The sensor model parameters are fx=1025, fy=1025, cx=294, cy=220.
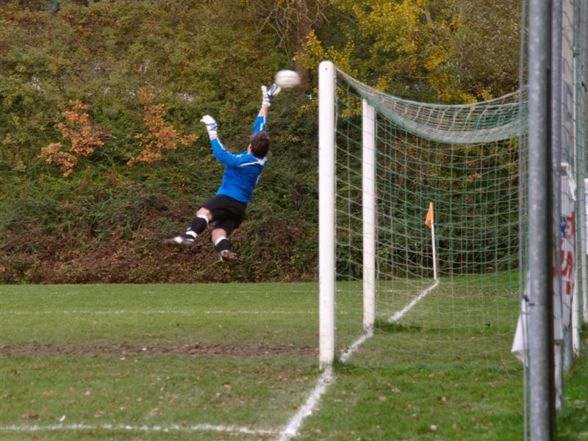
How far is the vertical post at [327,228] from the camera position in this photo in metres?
10.4

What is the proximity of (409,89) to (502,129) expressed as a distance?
1701 centimetres

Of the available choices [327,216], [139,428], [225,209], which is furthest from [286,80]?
[139,428]

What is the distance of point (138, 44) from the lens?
33.0 m

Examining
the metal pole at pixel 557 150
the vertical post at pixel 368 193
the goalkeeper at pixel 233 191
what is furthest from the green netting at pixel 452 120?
the metal pole at pixel 557 150

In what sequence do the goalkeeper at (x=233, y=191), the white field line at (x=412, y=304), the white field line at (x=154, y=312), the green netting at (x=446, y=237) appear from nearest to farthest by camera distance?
the goalkeeper at (x=233, y=191) → the green netting at (x=446, y=237) → the white field line at (x=412, y=304) → the white field line at (x=154, y=312)

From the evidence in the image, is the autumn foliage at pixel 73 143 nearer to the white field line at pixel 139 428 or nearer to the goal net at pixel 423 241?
the goal net at pixel 423 241

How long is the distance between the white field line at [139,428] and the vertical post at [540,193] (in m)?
2.81

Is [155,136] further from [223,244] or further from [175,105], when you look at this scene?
[223,244]

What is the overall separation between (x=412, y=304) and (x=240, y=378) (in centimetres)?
790

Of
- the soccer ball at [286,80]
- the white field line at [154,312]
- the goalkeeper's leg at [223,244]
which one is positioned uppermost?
the soccer ball at [286,80]

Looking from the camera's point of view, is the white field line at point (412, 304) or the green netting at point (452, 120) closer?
the green netting at point (452, 120)

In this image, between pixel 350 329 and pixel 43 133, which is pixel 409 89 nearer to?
pixel 43 133

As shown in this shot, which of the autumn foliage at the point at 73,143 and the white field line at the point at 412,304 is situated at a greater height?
the autumn foliage at the point at 73,143

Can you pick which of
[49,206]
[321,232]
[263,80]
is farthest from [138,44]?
[321,232]
